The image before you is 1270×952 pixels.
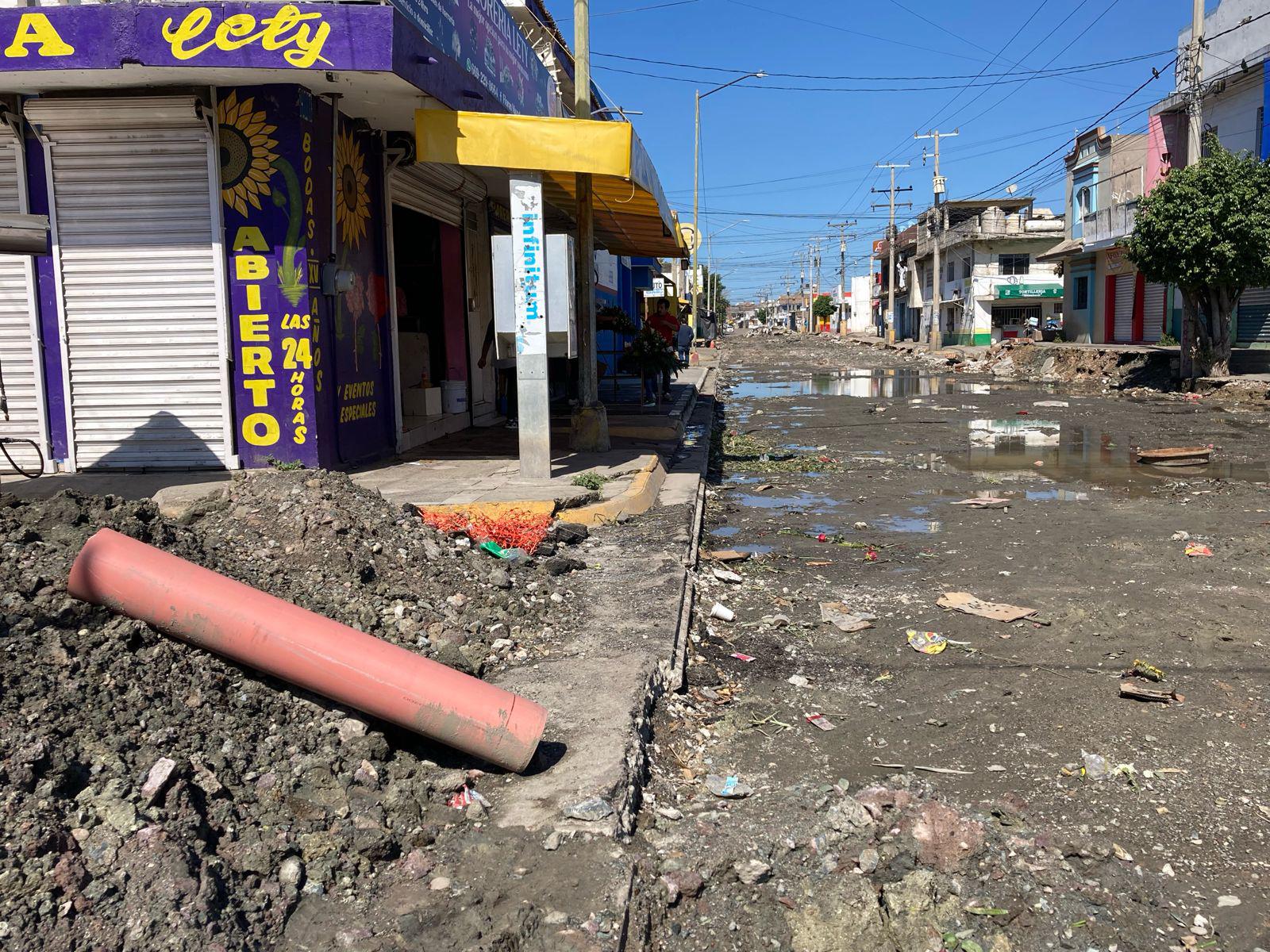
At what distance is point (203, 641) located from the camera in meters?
3.64

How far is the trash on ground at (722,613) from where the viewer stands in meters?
6.13

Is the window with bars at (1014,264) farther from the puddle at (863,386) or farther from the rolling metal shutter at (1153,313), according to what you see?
the puddle at (863,386)

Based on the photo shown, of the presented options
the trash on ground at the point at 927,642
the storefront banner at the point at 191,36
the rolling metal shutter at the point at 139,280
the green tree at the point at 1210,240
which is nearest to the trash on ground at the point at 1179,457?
the trash on ground at the point at 927,642

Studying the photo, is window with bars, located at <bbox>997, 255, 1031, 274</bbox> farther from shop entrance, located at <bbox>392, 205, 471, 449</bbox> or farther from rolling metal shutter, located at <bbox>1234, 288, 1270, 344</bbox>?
shop entrance, located at <bbox>392, 205, 471, 449</bbox>

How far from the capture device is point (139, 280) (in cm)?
888

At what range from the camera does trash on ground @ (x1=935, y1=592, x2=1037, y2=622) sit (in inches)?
238

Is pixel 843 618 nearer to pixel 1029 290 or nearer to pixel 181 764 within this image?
pixel 181 764

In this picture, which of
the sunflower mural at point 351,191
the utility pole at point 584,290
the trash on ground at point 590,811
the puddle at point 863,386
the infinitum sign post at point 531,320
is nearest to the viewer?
the trash on ground at point 590,811

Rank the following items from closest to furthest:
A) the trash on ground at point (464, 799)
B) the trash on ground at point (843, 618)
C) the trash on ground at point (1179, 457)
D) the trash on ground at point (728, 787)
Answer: the trash on ground at point (464, 799)
the trash on ground at point (728, 787)
the trash on ground at point (843, 618)
the trash on ground at point (1179, 457)

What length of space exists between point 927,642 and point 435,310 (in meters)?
10.3

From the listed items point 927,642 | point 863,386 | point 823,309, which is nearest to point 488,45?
point 927,642

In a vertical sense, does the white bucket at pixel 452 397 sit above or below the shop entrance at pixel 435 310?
below

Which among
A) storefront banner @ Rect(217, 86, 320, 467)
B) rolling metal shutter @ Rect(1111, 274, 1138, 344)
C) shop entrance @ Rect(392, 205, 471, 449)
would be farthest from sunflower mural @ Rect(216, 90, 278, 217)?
rolling metal shutter @ Rect(1111, 274, 1138, 344)

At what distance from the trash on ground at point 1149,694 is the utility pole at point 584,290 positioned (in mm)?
6992
